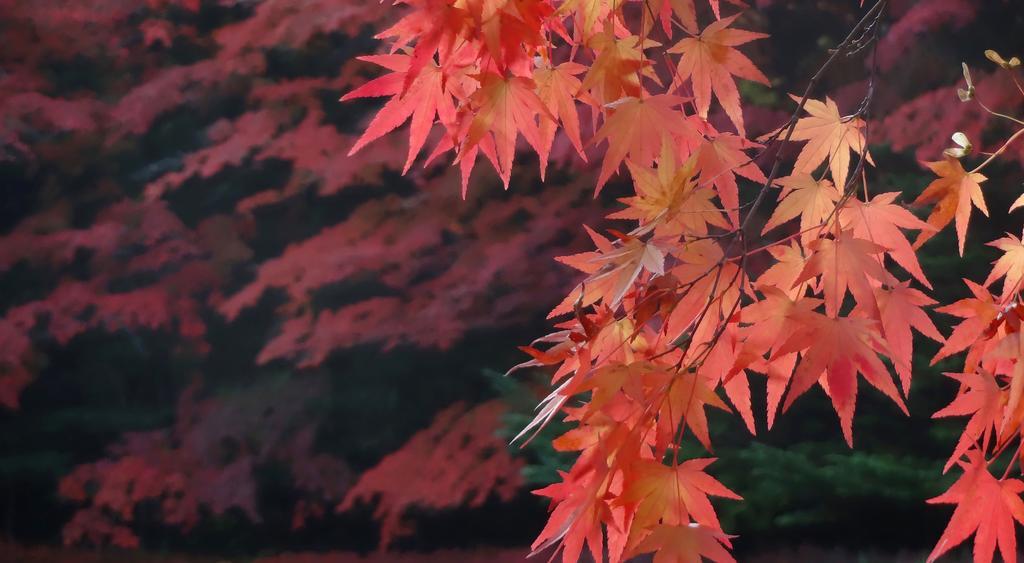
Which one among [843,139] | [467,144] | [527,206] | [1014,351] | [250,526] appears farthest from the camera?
[250,526]

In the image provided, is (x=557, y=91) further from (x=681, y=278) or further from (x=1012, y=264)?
(x=1012, y=264)

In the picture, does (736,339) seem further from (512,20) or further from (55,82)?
(55,82)

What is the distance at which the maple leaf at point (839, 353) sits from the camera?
0.72 meters

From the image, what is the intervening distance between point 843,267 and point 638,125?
211 mm

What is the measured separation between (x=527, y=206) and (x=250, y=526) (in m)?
1.44

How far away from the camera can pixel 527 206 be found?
10.8ft

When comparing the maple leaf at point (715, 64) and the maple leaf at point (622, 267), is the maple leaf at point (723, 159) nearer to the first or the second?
the maple leaf at point (715, 64)

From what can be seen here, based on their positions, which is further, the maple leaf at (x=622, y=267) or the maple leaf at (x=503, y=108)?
the maple leaf at (x=503, y=108)

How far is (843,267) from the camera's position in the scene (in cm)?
73

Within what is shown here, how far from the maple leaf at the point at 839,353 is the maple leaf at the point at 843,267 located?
1 centimetres

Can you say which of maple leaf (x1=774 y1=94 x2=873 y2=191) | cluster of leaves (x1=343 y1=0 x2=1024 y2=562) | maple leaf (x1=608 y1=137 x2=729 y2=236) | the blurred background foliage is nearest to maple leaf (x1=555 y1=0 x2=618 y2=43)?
cluster of leaves (x1=343 y1=0 x2=1024 y2=562)

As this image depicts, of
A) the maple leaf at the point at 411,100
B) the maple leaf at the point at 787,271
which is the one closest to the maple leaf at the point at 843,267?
the maple leaf at the point at 787,271

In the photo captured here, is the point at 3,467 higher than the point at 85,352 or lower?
lower

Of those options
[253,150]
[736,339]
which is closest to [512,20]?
[736,339]
